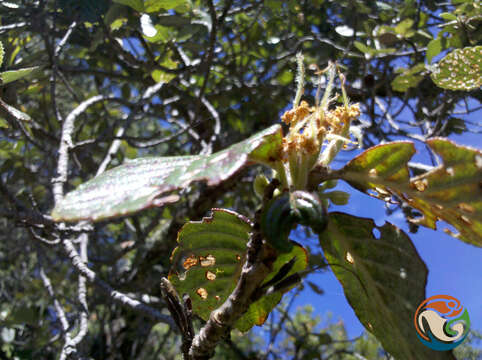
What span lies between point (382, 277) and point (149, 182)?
45 cm

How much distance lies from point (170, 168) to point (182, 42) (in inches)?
60.7

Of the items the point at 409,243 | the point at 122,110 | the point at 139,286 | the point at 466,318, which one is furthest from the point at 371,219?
the point at 122,110

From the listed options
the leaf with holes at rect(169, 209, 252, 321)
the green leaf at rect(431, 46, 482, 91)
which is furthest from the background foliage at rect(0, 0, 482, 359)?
the leaf with holes at rect(169, 209, 252, 321)

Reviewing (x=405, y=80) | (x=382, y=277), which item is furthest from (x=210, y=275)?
(x=405, y=80)

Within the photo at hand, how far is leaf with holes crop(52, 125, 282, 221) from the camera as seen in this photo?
0.52 metres

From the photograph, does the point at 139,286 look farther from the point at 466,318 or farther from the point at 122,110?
the point at 466,318

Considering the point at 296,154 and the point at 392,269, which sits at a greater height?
the point at 296,154

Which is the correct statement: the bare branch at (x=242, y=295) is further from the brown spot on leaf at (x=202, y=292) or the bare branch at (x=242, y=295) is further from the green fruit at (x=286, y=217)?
the brown spot on leaf at (x=202, y=292)

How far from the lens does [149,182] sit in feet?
1.87

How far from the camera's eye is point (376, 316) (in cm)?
75

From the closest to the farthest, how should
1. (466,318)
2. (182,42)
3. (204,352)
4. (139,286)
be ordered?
(204,352) < (466,318) < (182,42) < (139,286)

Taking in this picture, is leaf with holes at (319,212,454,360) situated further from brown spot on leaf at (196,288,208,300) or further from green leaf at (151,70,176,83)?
green leaf at (151,70,176,83)

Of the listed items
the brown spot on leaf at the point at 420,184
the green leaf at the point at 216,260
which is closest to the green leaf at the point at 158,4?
the green leaf at the point at 216,260

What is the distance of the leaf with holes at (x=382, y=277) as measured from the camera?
0.71m
